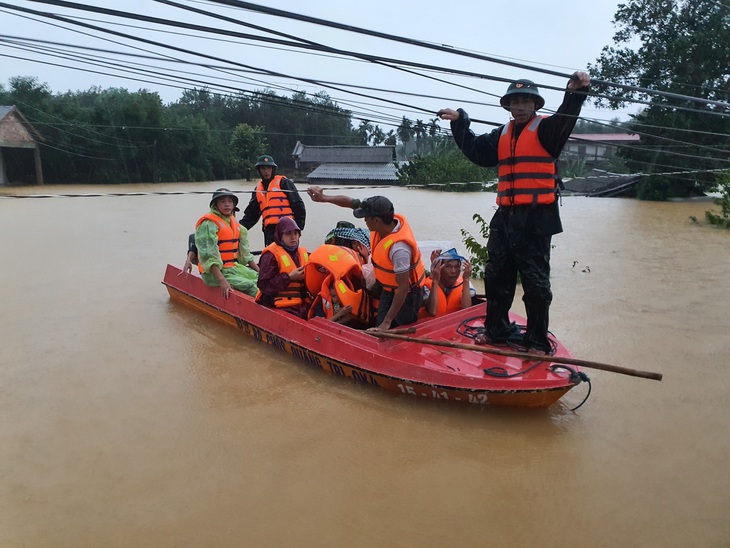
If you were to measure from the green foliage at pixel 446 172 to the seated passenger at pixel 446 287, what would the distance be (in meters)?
23.5

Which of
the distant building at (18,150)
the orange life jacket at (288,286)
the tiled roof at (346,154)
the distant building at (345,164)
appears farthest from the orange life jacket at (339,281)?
the tiled roof at (346,154)

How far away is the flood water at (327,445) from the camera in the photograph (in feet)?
10.2

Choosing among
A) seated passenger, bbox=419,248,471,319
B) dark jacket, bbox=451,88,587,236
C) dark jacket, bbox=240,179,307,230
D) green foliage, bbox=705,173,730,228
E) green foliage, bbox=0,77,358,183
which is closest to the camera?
dark jacket, bbox=451,88,587,236

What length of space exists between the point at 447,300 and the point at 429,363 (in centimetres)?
94

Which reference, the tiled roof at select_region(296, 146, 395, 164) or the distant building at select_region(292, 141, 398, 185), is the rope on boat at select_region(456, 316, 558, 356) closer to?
the distant building at select_region(292, 141, 398, 185)

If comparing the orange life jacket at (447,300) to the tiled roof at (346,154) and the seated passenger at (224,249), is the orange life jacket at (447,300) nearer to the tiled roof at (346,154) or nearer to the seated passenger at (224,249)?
the seated passenger at (224,249)

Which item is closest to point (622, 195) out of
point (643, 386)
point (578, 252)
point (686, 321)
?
point (578, 252)

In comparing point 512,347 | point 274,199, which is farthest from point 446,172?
point 512,347

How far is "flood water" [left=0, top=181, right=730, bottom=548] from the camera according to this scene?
3107 millimetres

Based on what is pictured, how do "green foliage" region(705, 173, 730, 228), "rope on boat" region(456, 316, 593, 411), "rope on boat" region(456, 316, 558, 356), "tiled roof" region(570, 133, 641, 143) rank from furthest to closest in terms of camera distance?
1. "green foliage" region(705, 173, 730, 228)
2. "tiled roof" region(570, 133, 641, 143)
3. "rope on boat" region(456, 316, 558, 356)
4. "rope on boat" region(456, 316, 593, 411)

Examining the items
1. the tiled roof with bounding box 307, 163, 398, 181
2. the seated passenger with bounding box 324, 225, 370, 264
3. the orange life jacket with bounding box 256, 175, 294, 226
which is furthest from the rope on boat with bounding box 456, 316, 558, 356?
the tiled roof with bounding box 307, 163, 398, 181

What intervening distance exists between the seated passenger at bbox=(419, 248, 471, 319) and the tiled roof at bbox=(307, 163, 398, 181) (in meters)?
29.8

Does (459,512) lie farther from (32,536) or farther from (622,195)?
(622,195)

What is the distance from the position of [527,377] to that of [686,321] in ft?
11.9
